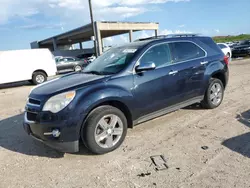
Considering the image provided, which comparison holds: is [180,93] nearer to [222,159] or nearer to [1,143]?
[222,159]

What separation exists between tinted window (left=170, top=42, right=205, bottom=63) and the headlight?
2.27m

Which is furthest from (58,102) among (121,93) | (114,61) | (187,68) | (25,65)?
(25,65)

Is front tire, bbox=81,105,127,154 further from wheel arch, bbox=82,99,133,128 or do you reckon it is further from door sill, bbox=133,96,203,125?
door sill, bbox=133,96,203,125

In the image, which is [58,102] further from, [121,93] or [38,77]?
[38,77]

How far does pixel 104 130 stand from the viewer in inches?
140

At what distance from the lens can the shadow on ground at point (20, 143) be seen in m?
3.79

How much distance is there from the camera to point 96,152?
3500 millimetres

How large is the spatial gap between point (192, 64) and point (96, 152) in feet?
8.81

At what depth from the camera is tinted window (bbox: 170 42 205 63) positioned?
14.9ft

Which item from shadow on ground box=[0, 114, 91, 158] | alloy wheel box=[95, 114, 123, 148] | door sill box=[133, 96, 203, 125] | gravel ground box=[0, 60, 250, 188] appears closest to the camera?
gravel ground box=[0, 60, 250, 188]

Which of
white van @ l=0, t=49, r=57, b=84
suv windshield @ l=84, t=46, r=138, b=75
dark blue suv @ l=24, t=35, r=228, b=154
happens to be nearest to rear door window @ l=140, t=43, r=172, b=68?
dark blue suv @ l=24, t=35, r=228, b=154

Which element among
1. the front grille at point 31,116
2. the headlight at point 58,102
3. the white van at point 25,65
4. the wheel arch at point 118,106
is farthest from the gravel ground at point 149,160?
the white van at point 25,65

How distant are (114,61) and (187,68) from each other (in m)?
1.51

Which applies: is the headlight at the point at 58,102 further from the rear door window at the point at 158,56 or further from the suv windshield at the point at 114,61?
the rear door window at the point at 158,56
